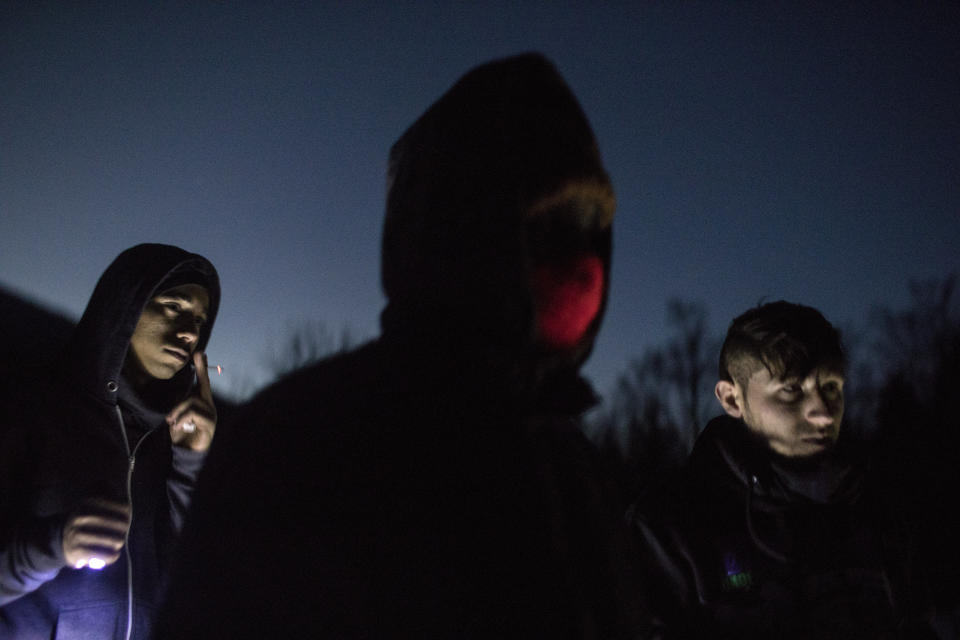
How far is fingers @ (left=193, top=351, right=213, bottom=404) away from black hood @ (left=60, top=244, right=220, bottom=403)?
0.15m

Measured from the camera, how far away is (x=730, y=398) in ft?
10.6

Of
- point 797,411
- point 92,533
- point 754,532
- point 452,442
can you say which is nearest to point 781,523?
point 754,532

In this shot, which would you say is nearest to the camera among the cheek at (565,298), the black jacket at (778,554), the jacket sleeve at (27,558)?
the cheek at (565,298)

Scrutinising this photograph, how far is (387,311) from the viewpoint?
1.45m

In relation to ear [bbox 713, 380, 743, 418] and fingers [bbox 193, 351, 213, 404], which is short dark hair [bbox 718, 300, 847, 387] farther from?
fingers [bbox 193, 351, 213, 404]

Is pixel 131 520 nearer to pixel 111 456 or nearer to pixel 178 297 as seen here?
pixel 111 456

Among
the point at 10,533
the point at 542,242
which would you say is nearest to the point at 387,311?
the point at 542,242

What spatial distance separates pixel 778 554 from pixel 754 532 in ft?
0.40

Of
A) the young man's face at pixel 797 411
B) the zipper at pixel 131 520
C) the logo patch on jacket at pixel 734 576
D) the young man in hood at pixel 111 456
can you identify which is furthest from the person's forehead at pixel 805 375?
the zipper at pixel 131 520

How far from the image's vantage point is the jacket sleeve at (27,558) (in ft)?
7.23

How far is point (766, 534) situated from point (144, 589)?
107 inches

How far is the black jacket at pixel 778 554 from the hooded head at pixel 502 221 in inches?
57.7

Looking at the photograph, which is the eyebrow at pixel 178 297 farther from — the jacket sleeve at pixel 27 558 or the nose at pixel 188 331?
the jacket sleeve at pixel 27 558

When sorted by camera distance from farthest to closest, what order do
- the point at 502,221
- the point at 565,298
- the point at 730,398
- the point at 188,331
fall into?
1. the point at 188,331
2. the point at 730,398
3. the point at 565,298
4. the point at 502,221
